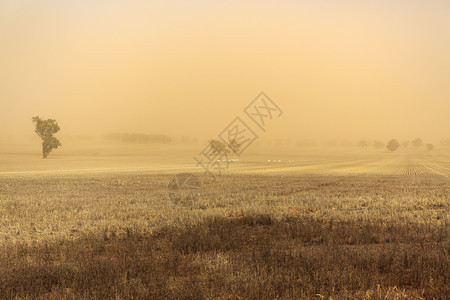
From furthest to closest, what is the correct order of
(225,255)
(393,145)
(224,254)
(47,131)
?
1. (393,145)
2. (47,131)
3. (224,254)
4. (225,255)

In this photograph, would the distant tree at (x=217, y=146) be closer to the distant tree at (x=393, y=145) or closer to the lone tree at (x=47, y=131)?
the lone tree at (x=47, y=131)

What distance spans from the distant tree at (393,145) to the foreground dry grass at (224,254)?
19687 cm

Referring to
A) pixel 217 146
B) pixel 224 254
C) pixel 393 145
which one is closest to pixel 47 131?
pixel 217 146

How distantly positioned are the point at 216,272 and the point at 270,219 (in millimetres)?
5998

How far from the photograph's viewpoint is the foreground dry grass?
219 inches

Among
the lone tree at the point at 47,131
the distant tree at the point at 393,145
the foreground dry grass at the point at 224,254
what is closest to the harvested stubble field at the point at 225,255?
the foreground dry grass at the point at 224,254

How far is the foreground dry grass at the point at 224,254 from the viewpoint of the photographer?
18.2ft

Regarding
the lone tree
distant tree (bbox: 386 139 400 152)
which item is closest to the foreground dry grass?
the lone tree

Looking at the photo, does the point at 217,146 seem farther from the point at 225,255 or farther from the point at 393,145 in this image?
the point at 393,145

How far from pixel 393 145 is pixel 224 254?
206 m

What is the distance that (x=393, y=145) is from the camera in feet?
615

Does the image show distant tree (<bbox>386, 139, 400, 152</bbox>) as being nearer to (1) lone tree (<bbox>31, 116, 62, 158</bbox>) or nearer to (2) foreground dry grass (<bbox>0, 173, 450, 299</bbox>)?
(1) lone tree (<bbox>31, 116, 62, 158</bbox>)

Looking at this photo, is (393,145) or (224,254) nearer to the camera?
(224,254)

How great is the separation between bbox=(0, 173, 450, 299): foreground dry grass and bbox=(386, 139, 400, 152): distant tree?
19687 cm
